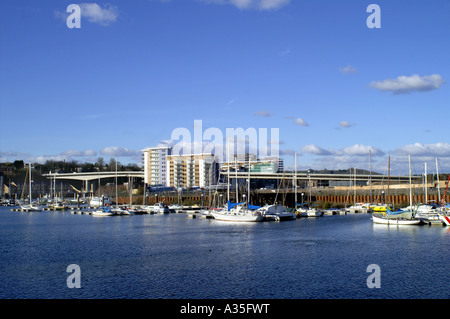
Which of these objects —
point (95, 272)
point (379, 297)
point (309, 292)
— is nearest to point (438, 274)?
point (379, 297)

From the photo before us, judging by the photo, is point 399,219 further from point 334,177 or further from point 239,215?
point 334,177

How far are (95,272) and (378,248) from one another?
83.5 feet

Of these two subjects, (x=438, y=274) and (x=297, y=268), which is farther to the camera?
(x=297, y=268)

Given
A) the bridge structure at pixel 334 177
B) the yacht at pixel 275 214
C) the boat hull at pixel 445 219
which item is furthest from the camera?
the bridge structure at pixel 334 177

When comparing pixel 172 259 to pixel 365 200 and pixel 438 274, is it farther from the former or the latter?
pixel 365 200

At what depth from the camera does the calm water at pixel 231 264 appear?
88.8ft

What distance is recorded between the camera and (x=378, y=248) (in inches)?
1666

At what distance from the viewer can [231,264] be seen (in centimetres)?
3538

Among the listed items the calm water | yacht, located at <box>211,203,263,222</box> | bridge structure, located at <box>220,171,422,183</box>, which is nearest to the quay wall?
bridge structure, located at <box>220,171,422,183</box>
